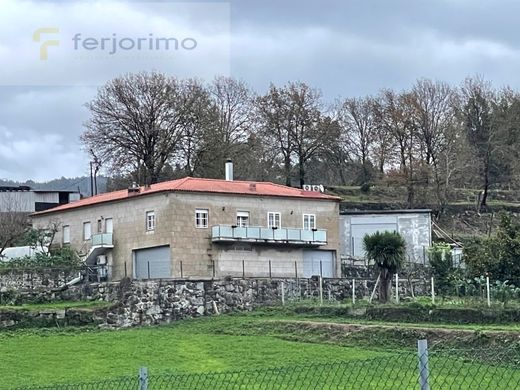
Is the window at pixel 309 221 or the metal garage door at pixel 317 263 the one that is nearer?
the metal garage door at pixel 317 263

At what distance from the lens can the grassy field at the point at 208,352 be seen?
20.7m

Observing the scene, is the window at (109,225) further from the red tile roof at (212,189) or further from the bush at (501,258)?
the bush at (501,258)

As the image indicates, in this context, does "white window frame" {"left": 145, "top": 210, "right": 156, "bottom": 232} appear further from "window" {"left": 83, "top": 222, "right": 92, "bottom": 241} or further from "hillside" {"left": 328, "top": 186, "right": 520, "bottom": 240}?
"hillside" {"left": 328, "top": 186, "right": 520, "bottom": 240}

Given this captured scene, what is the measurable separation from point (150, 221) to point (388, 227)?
58.3 ft

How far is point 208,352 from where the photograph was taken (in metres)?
27.4

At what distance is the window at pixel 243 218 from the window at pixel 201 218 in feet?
7.23

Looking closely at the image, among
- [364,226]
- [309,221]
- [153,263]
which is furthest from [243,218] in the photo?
[364,226]

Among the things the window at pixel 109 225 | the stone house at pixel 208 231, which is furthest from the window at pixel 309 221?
the window at pixel 109 225

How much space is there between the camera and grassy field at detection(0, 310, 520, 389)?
67.9 ft

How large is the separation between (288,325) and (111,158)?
1472 inches

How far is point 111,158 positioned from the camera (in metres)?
66.9

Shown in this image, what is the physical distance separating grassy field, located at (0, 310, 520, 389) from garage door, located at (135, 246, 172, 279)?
34.3ft

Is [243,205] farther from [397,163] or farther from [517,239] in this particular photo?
[397,163]

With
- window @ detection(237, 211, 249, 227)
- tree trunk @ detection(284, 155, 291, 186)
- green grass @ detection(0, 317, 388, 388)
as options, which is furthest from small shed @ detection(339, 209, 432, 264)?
green grass @ detection(0, 317, 388, 388)
